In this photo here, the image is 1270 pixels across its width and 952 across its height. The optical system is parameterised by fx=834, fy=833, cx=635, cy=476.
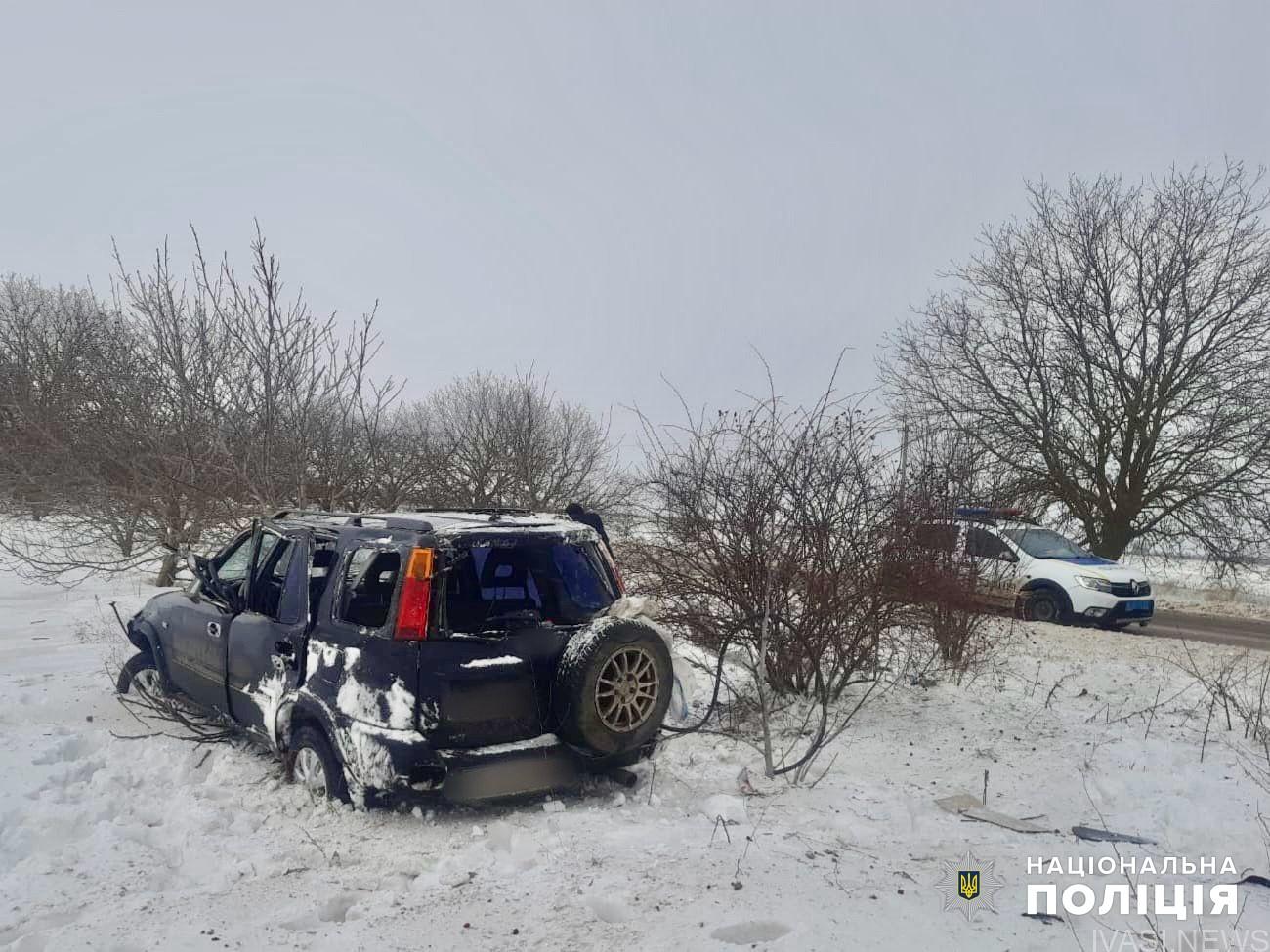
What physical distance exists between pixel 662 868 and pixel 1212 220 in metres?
22.5

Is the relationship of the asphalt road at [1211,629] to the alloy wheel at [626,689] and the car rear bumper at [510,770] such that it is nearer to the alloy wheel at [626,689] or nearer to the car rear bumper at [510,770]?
the alloy wheel at [626,689]

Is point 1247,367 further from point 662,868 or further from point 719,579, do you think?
point 662,868

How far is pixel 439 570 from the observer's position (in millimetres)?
4266

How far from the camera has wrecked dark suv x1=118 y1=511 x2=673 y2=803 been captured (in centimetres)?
412

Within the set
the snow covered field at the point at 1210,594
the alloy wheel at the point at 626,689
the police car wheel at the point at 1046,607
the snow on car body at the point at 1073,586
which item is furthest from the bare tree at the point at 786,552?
the snow covered field at the point at 1210,594

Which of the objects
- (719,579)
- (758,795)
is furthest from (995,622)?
(758,795)

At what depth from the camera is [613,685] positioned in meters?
4.41

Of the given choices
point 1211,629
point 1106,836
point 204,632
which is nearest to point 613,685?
point 1106,836

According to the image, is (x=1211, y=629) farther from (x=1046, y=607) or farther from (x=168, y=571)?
(x=168, y=571)

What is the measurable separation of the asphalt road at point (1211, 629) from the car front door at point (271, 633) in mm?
12943

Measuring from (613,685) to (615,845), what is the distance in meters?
0.77

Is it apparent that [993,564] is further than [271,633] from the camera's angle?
Yes

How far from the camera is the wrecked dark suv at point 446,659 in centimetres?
412

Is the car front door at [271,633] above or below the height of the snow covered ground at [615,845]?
above
